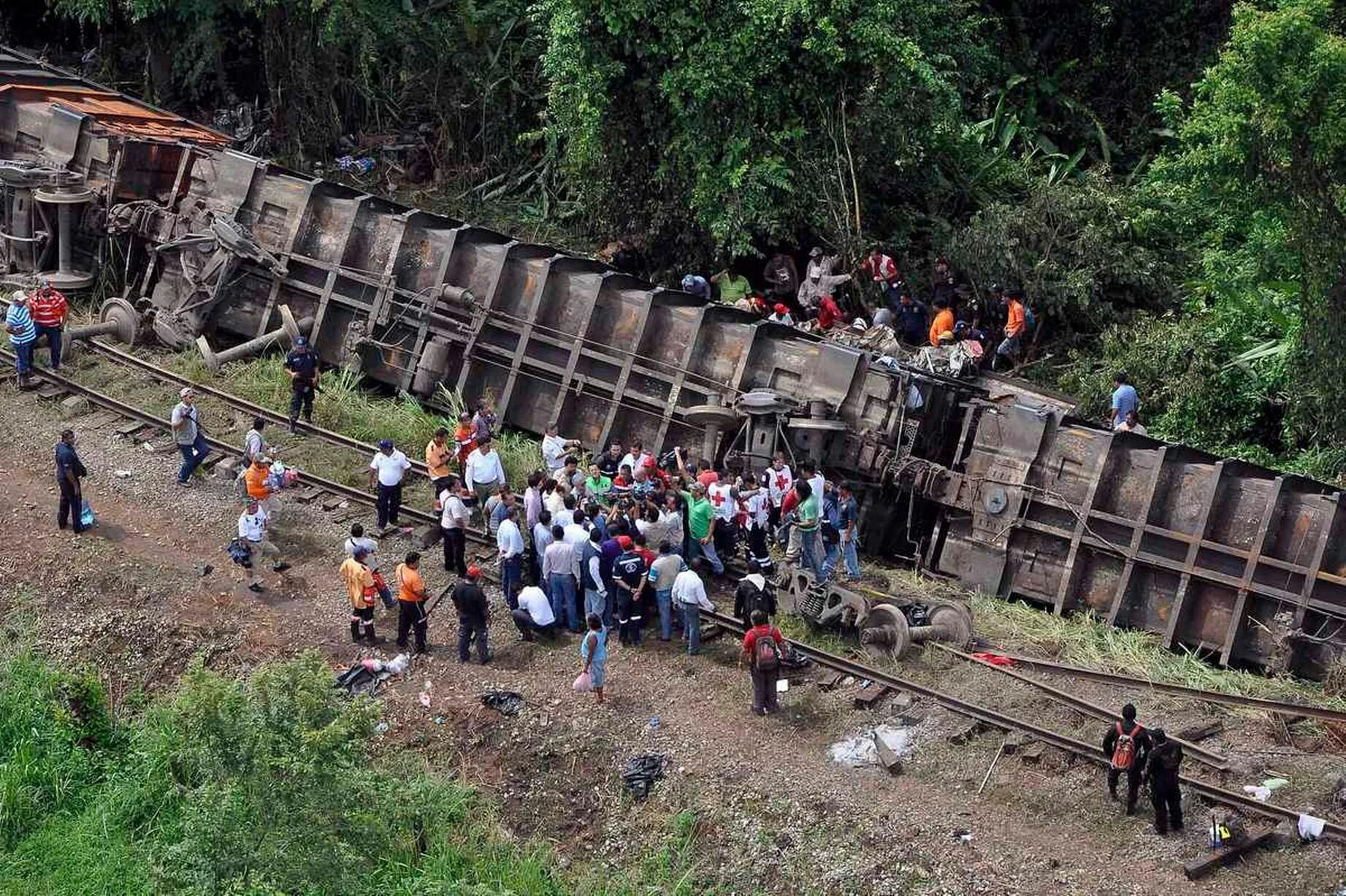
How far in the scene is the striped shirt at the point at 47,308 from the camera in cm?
1878

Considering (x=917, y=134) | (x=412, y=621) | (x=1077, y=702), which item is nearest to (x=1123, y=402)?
(x=1077, y=702)

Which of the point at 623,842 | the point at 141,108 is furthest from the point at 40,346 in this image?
the point at 623,842

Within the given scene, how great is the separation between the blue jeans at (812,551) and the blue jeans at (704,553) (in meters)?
0.88

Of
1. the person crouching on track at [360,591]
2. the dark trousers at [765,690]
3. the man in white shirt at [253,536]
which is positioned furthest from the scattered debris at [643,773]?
the man in white shirt at [253,536]

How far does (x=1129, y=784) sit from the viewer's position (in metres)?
12.4

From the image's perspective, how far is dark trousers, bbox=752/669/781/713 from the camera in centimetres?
1367

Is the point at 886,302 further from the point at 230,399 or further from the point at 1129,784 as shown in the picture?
the point at 1129,784

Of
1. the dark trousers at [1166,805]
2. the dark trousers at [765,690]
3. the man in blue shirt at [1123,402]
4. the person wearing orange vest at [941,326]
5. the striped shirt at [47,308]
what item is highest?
the person wearing orange vest at [941,326]

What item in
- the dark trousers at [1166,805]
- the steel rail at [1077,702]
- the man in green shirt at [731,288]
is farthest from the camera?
the man in green shirt at [731,288]

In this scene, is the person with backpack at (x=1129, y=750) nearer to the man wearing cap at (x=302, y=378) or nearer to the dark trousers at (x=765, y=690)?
the dark trousers at (x=765, y=690)

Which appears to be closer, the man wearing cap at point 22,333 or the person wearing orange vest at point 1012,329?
the man wearing cap at point 22,333

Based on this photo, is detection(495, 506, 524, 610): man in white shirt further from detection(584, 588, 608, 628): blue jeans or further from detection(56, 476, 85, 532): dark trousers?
detection(56, 476, 85, 532): dark trousers

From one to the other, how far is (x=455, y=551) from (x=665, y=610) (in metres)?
2.36

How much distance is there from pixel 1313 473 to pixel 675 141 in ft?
30.5
